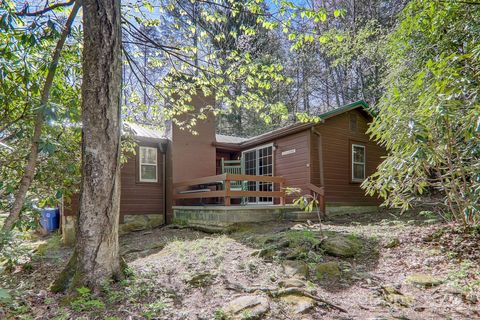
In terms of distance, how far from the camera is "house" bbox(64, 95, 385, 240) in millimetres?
8750

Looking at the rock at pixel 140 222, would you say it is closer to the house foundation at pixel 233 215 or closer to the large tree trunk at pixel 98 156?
the house foundation at pixel 233 215

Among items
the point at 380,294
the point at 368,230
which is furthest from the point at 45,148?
the point at 368,230

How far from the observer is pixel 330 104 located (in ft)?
65.9

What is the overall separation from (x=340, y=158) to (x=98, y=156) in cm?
781

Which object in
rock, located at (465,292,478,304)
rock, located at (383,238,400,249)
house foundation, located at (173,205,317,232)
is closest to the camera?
rock, located at (465,292,478,304)

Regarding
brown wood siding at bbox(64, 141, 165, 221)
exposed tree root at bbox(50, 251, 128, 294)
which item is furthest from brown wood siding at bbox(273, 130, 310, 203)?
exposed tree root at bbox(50, 251, 128, 294)

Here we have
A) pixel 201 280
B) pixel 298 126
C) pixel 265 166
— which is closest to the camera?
pixel 201 280

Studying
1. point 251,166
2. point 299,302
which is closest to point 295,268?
point 299,302

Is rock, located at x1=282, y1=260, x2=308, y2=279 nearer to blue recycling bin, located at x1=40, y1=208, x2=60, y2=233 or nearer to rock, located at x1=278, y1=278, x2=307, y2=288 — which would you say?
rock, located at x1=278, y1=278, x2=307, y2=288

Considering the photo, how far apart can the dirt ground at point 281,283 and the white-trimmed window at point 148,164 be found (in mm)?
4321

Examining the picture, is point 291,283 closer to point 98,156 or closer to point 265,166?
point 98,156

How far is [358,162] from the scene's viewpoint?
391 inches

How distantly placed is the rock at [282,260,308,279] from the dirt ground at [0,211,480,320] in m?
0.03

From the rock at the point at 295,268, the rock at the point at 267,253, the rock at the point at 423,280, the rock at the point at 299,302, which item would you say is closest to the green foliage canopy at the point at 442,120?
the rock at the point at 423,280
